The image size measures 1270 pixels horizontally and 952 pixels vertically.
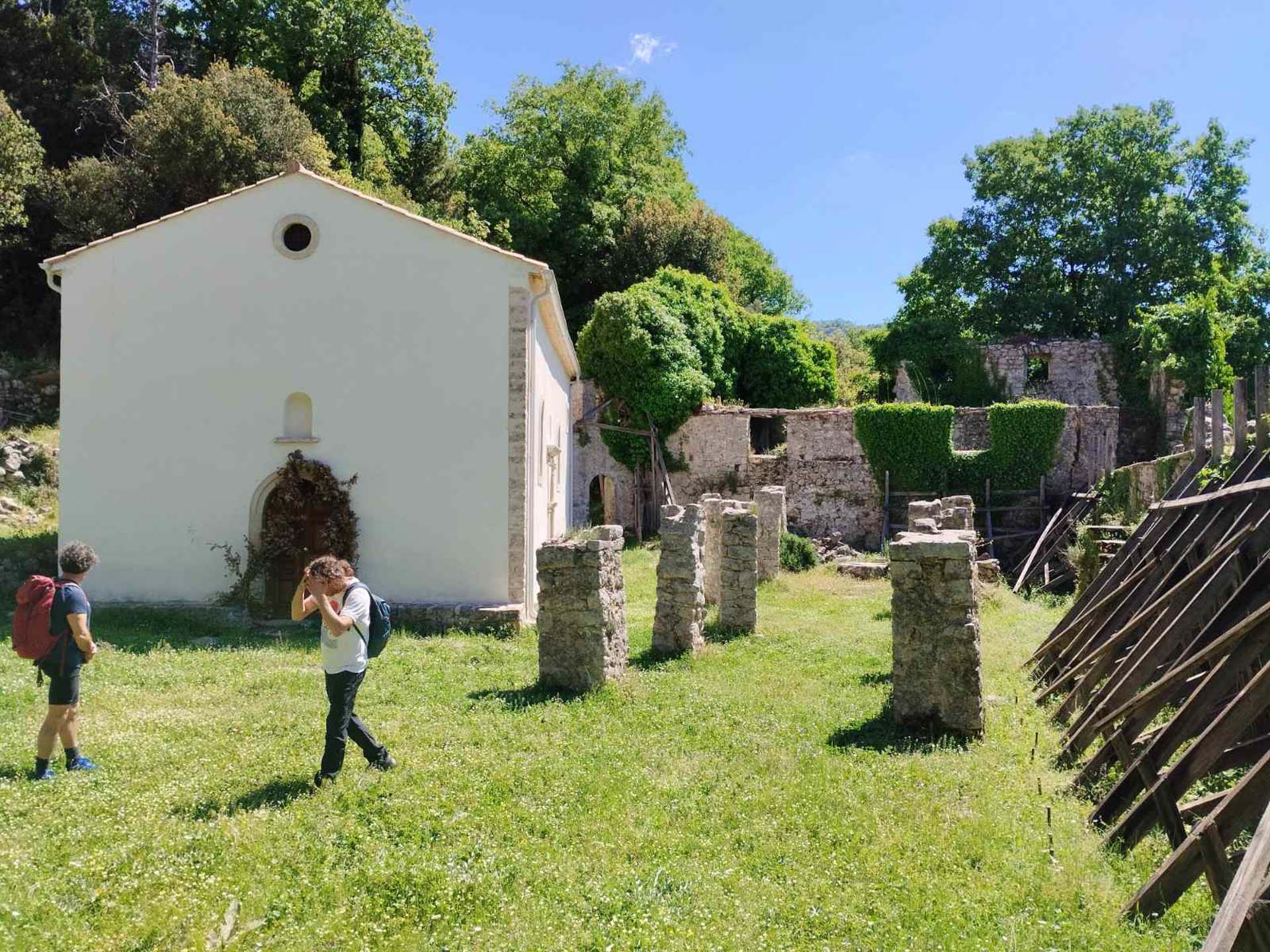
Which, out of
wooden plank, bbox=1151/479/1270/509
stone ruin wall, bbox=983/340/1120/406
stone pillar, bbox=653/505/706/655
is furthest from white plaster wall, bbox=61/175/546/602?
stone ruin wall, bbox=983/340/1120/406

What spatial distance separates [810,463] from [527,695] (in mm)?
18315

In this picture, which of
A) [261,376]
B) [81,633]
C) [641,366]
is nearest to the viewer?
[81,633]

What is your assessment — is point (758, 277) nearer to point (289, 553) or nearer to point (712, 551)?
point (712, 551)

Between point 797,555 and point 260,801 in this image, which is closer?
point 260,801

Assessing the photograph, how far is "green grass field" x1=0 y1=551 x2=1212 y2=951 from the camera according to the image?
4.55m

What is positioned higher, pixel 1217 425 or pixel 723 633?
pixel 1217 425

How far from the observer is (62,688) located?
6.71 metres

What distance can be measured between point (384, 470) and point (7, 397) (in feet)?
52.3

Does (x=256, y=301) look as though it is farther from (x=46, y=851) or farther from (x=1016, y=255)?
(x=1016, y=255)

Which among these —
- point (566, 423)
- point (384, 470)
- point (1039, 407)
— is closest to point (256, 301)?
point (384, 470)

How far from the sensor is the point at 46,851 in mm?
5453

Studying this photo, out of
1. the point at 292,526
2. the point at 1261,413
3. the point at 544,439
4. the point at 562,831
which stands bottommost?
the point at 562,831

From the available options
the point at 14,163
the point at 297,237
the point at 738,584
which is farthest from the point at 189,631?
the point at 14,163

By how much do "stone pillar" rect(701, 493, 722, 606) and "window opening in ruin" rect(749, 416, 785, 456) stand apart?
47.5 feet
